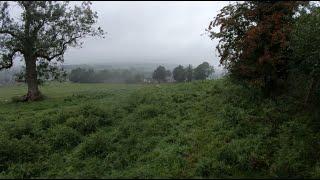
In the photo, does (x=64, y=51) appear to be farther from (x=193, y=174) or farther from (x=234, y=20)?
(x=193, y=174)

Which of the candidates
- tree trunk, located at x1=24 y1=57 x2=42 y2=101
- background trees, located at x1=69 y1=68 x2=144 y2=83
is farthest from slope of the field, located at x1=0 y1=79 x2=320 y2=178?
background trees, located at x1=69 y1=68 x2=144 y2=83

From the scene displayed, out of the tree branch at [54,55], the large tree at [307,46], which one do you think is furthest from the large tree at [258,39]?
the tree branch at [54,55]

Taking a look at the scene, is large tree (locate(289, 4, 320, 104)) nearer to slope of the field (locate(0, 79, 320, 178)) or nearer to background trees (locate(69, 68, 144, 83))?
slope of the field (locate(0, 79, 320, 178))

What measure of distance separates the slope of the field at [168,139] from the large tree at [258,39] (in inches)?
60.6

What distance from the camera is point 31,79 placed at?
36.6 metres

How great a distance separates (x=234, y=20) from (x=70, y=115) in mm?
11100

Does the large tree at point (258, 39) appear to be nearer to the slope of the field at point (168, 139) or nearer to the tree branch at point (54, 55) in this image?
the slope of the field at point (168, 139)

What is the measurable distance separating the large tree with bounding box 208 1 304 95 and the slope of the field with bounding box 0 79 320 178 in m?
1.54

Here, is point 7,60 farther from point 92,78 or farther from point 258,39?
point 92,78

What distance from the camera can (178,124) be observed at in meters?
24.1

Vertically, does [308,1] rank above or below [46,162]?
above

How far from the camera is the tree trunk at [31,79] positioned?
119ft

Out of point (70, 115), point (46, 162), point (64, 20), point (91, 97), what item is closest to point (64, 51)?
Result: point (64, 20)

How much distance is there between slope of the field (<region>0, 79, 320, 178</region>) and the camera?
59.4 ft
